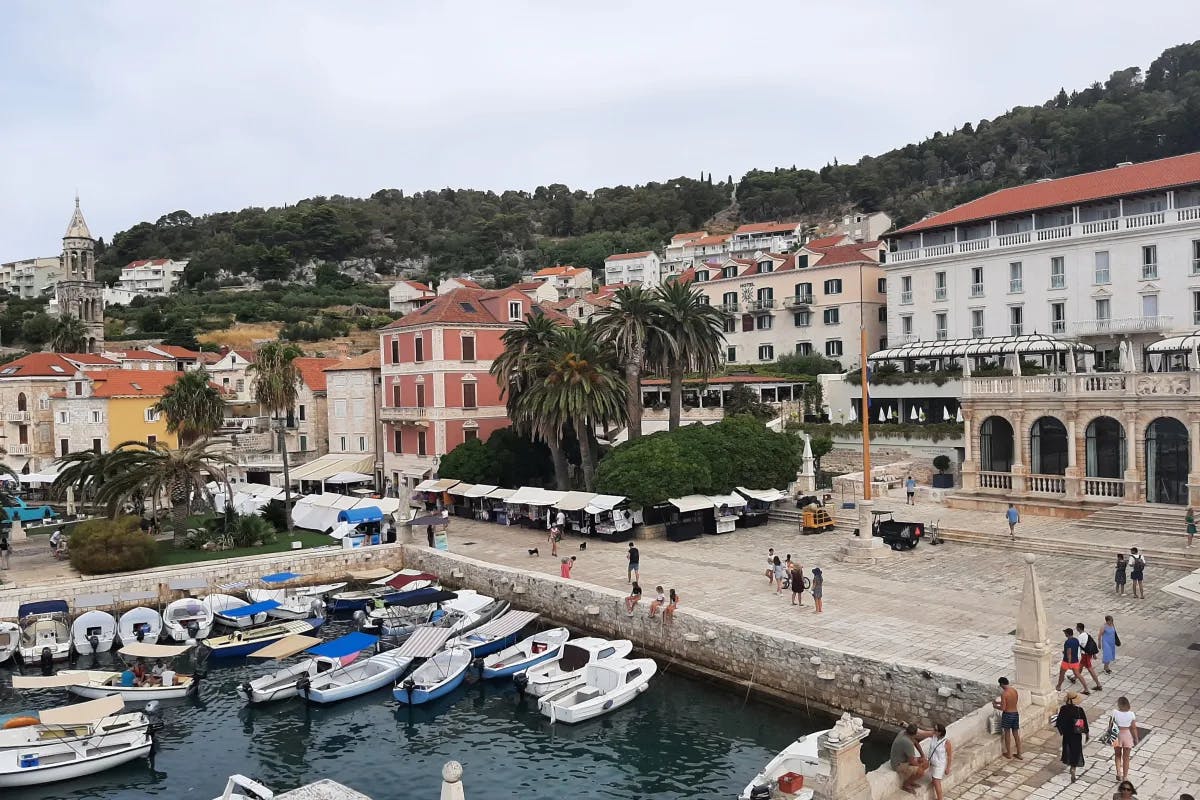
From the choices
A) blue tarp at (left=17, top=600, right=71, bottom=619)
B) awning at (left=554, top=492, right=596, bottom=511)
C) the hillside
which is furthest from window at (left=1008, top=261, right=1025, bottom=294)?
the hillside

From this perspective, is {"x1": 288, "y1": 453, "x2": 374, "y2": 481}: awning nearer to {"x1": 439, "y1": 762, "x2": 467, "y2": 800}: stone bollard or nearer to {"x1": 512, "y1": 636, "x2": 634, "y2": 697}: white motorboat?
{"x1": 512, "y1": 636, "x2": 634, "y2": 697}: white motorboat

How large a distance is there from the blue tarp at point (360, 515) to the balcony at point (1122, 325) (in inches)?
1638

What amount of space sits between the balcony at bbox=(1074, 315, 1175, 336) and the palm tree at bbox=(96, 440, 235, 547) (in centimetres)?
4820

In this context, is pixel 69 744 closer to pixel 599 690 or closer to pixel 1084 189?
pixel 599 690

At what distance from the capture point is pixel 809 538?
116 feet

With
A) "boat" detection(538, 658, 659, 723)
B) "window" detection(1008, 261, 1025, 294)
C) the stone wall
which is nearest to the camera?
the stone wall

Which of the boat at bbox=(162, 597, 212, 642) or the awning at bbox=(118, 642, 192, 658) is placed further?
the boat at bbox=(162, 597, 212, 642)

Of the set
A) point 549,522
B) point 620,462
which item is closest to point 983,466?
point 620,462

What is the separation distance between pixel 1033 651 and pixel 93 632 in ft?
96.7

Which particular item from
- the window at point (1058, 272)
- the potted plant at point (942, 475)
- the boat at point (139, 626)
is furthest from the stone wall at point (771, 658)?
the window at point (1058, 272)

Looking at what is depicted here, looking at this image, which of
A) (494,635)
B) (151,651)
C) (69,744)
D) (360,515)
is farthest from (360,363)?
(69,744)

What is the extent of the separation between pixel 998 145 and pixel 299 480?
132m

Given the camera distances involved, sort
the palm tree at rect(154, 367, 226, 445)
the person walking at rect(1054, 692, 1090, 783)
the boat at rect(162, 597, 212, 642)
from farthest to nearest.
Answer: the palm tree at rect(154, 367, 226, 445), the boat at rect(162, 597, 212, 642), the person walking at rect(1054, 692, 1090, 783)

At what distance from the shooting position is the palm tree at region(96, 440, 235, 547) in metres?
38.0
